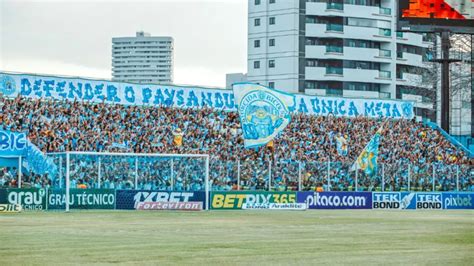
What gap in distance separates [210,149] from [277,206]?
6.02 metres

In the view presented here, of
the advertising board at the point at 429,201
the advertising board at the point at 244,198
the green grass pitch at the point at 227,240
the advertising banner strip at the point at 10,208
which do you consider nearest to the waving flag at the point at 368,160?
the advertising board at the point at 429,201

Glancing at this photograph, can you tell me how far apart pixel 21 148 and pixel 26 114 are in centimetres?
417

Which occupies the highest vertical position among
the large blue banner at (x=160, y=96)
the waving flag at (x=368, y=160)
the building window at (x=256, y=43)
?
the building window at (x=256, y=43)

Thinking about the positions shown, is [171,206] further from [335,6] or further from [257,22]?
[335,6]

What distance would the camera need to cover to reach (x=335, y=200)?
62188mm

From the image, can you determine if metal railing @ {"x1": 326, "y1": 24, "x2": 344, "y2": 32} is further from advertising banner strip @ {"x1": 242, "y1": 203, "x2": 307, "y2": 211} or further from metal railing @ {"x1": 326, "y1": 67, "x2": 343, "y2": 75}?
advertising banner strip @ {"x1": 242, "y1": 203, "x2": 307, "y2": 211}

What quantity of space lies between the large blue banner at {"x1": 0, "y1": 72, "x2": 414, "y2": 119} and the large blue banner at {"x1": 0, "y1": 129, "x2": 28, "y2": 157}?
6.83 meters

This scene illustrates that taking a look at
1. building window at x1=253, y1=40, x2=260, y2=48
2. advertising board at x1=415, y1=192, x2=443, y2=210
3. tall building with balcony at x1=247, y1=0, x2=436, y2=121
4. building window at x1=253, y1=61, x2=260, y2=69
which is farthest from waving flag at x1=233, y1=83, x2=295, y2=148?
building window at x1=253, y1=40, x2=260, y2=48

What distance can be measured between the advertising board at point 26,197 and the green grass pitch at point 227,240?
4773 millimetres

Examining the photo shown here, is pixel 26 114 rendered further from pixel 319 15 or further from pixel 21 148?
pixel 319 15

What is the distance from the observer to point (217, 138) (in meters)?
65.2

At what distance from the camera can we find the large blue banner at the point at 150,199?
53.6 meters

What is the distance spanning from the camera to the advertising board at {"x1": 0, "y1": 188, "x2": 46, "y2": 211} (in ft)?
164

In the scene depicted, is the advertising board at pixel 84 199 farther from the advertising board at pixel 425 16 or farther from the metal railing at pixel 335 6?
the metal railing at pixel 335 6
